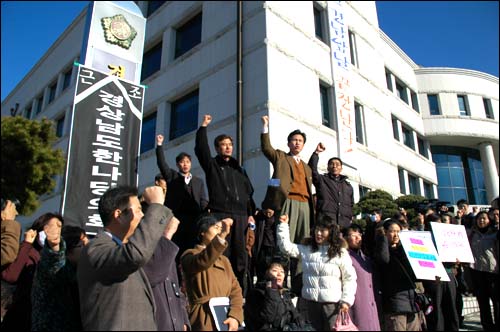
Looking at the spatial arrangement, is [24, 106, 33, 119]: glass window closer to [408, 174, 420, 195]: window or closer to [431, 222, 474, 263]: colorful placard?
[408, 174, 420, 195]: window

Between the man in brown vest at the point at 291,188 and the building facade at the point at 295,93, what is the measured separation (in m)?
5.57

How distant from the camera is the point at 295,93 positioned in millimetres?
12828

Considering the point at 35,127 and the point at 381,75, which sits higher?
the point at 381,75

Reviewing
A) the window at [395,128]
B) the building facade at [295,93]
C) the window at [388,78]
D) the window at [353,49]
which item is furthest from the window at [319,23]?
the window at [395,128]

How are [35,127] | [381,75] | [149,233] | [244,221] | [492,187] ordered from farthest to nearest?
[492,187], [381,75], [35,127], [244,221], [149,233]

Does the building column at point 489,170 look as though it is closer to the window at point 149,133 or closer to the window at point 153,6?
the window at point 149,133

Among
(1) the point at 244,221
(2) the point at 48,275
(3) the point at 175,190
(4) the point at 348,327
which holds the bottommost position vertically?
(4) the point at 348,327

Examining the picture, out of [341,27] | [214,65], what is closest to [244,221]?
[214,65]

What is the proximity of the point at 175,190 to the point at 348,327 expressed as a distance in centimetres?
310

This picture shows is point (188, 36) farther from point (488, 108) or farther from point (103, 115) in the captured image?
point (488, 108)

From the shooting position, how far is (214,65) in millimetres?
13906

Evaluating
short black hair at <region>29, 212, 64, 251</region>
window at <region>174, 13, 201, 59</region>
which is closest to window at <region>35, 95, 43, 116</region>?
window at <region>174, 13, 201, 59</region>

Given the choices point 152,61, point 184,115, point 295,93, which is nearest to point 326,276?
point 295,93

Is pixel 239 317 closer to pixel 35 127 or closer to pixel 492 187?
pixel 35 127
